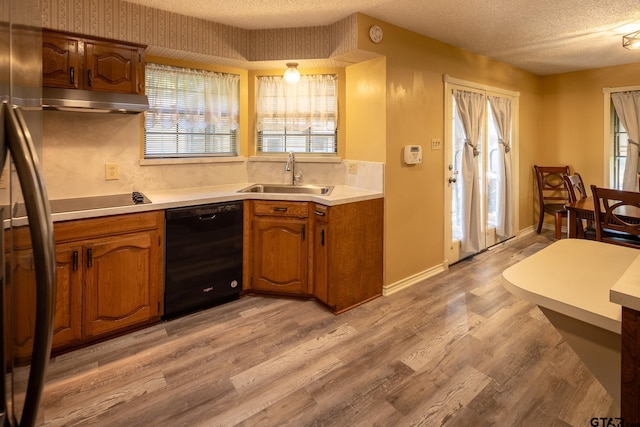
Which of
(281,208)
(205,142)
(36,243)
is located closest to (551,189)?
(281,208)

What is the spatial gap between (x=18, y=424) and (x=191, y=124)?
3.00 m

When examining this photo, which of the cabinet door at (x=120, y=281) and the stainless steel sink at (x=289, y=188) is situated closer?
the cabinet door at (x=120, y=281)

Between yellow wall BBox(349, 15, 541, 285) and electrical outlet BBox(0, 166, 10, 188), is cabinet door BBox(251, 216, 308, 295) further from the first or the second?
electrical outlet BBox(0, 166, 10, 188)

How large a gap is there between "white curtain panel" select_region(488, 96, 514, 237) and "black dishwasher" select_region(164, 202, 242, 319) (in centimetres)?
345

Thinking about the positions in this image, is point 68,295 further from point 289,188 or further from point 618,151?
point 618,151

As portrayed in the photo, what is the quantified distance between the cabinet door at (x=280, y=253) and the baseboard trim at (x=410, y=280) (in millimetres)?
750

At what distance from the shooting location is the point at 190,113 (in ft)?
10.7

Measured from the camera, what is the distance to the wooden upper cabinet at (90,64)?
7.55ft

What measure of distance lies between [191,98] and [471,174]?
3029mm

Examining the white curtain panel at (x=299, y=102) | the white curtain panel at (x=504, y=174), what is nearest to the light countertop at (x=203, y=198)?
the white curtain panel at (x=299, y=102)

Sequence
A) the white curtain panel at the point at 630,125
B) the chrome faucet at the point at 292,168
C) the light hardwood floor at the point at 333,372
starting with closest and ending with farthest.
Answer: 1. the light hardwood floor at the point at 333,372
2. the chrome faucet at the point at 292,168
3. the white curtain panel at the point at 630,125

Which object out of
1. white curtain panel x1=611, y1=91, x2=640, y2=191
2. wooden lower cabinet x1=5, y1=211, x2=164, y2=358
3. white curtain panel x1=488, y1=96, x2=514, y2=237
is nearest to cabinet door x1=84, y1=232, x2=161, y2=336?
wooden lower cabinet x1=5, y1=211, x2=164, y2=358

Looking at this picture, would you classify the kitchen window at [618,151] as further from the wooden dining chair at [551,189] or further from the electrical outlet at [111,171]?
the electrical outlet at [111,171]

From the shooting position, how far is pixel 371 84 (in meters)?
3.19
